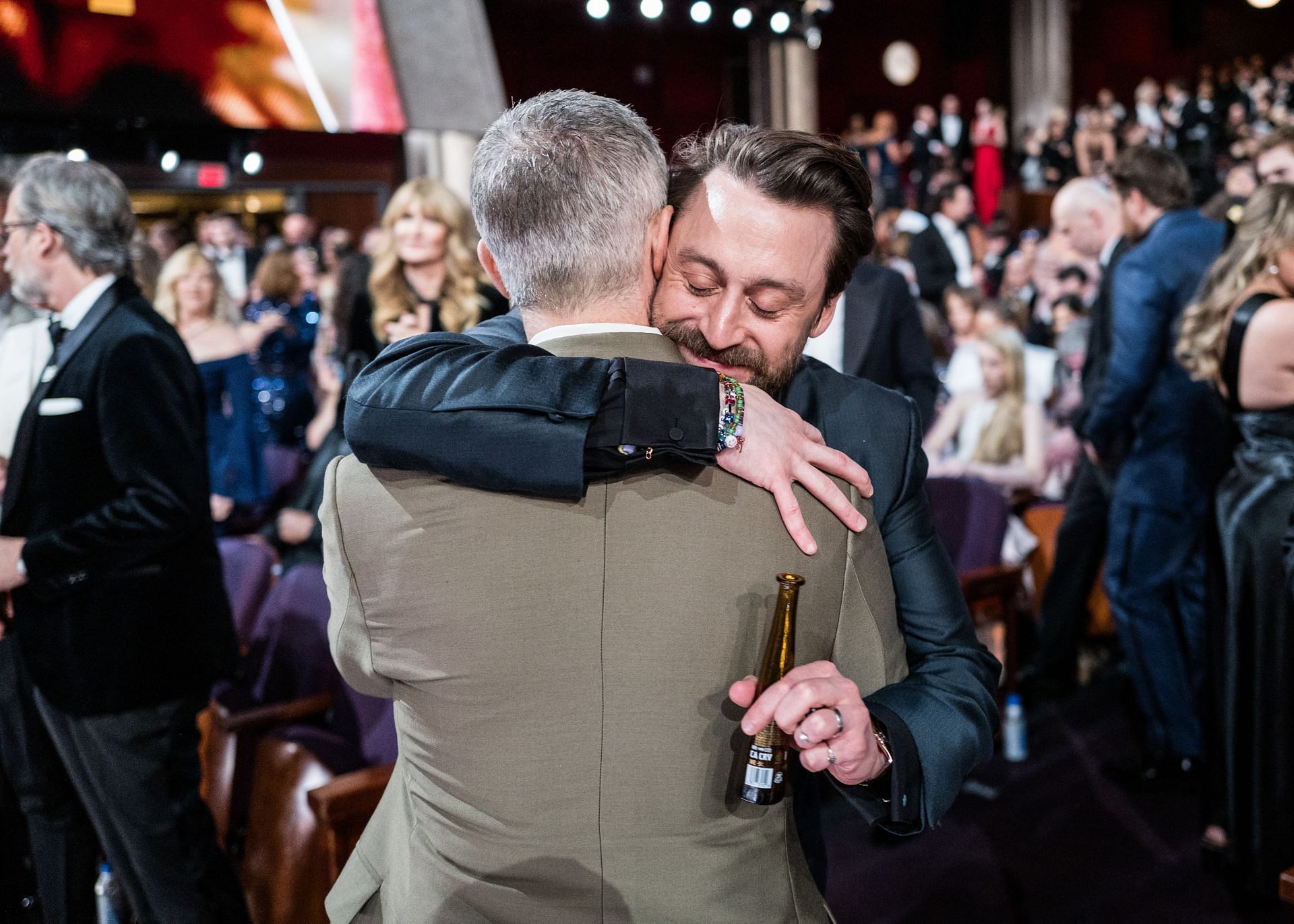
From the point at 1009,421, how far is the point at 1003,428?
0.14 feet

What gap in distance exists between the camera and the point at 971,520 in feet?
12.7

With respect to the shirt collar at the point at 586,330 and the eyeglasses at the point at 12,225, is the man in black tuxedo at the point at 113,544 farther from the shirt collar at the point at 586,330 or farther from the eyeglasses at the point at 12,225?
the shirt collar at the point at 586,330

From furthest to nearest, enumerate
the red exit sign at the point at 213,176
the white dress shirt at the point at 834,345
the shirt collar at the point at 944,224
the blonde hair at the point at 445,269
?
the red exit sign at the point at 213,176
the shirt collar at the point at 944,224
the white dress shirt at the point at 834,345
the blonde hair at the point at 445,269

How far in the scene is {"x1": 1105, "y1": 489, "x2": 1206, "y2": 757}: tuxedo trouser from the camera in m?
3.67

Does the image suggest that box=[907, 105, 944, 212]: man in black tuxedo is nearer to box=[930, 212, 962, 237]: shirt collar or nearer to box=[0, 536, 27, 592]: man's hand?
box=[930, 212, 962, 237]: shirt collar

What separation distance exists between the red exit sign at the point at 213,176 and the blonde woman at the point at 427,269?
299 inches

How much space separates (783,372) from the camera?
146 cm

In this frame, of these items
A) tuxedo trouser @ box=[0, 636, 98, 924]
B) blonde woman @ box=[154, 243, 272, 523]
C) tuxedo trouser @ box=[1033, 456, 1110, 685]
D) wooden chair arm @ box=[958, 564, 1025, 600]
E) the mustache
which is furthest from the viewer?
blonde woman @ box=[154, 243, 272, 523]

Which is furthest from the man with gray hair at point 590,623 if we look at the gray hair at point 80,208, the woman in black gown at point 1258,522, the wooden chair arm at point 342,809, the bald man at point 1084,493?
the bald man at point 1084,493

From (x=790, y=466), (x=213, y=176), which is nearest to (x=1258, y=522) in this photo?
(x=790, y=466)

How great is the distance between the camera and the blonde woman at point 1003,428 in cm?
471

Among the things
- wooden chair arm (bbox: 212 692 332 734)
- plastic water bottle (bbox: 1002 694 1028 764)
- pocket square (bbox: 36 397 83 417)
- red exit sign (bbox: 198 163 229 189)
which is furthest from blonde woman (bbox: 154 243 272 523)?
red exit sign (bbox: 198 163 229 189)

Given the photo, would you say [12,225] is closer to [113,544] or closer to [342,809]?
[113,544]

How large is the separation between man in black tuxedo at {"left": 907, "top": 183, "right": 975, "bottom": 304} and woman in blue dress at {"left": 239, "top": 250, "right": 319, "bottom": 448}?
13.9ft
